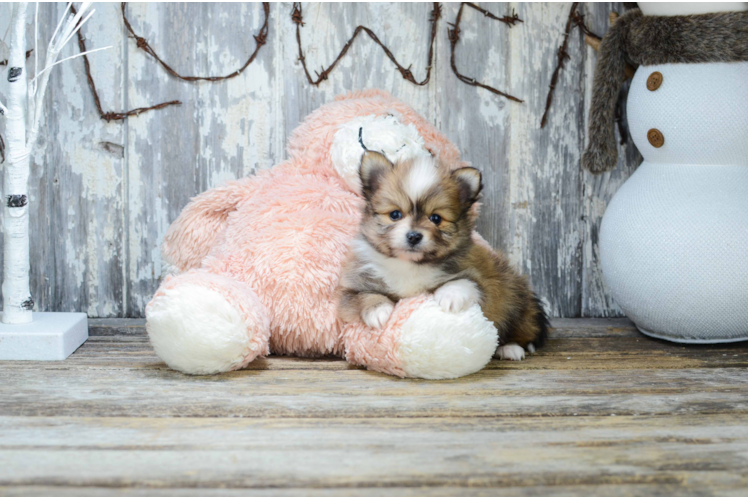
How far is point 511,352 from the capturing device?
2.19 m

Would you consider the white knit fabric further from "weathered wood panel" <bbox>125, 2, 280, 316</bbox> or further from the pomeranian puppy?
"weathered wood panel" <bbox>125, 2, 280, 316</bbox>

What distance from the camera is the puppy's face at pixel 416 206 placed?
1882mm

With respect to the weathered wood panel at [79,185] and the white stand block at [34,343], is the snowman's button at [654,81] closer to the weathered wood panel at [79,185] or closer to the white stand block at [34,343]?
the weathered wood panel at [79,185]

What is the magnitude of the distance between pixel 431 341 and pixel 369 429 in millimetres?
414

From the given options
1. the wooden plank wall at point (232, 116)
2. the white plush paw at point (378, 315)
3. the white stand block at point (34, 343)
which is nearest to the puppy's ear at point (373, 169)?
the white plush paw at point (378, 315)

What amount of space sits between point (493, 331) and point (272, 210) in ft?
2.79

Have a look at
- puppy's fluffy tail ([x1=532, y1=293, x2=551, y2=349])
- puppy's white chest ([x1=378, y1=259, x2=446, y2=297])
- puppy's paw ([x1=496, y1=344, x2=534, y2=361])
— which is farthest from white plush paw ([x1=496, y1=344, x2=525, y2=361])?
puppy's white chest ([x1=378, y1=259, x2=446, y2=297])

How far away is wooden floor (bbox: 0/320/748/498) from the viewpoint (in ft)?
4.13

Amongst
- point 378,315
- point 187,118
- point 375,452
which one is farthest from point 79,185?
point 375,452

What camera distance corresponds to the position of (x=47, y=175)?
8.82ft

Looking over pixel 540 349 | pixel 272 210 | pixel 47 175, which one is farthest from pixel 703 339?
pixel 47 175

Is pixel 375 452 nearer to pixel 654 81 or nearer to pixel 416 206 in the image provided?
pixel 416 206

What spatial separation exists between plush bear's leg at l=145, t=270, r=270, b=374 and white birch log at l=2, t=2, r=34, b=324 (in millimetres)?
594

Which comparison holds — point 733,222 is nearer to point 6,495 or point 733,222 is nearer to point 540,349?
point 540,349
